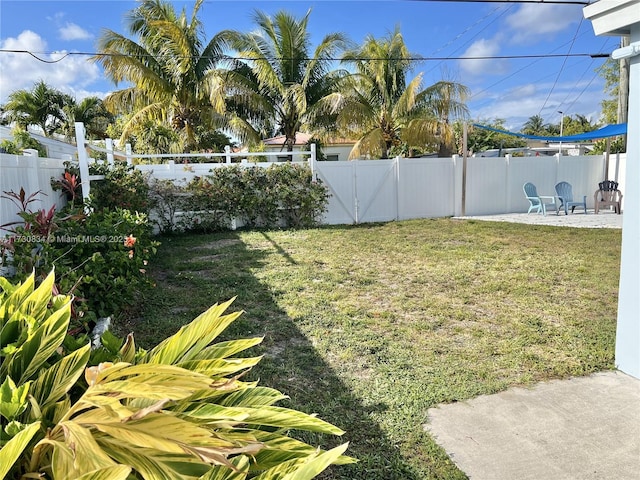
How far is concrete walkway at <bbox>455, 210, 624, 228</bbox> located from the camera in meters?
10.7

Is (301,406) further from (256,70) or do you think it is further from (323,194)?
(256,70)

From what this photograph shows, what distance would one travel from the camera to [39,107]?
22.5m

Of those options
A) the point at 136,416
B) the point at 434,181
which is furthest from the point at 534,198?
the point at 136,416

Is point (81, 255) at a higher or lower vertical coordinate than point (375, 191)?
lower

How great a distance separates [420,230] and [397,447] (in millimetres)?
8051

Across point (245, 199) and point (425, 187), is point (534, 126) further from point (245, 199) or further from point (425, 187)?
point (245, 199)

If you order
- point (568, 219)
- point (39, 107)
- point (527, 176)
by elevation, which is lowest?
point (568, 219)

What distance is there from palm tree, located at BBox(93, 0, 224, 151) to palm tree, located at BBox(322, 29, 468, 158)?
13.9 ft

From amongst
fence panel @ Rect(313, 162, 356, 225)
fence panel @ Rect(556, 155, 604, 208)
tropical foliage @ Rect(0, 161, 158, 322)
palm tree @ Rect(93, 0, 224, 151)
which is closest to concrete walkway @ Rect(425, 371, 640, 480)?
tropical foliage @ Rect(0, 161, 158, 322)

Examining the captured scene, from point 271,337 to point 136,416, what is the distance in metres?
2.97

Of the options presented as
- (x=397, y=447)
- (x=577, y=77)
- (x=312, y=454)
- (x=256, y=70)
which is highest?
(x=577, y=77)

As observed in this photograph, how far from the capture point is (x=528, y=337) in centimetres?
382

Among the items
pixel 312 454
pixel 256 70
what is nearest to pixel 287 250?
pixel 312 454

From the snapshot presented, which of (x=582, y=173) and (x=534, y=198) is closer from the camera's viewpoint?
(x=534, y=198)
